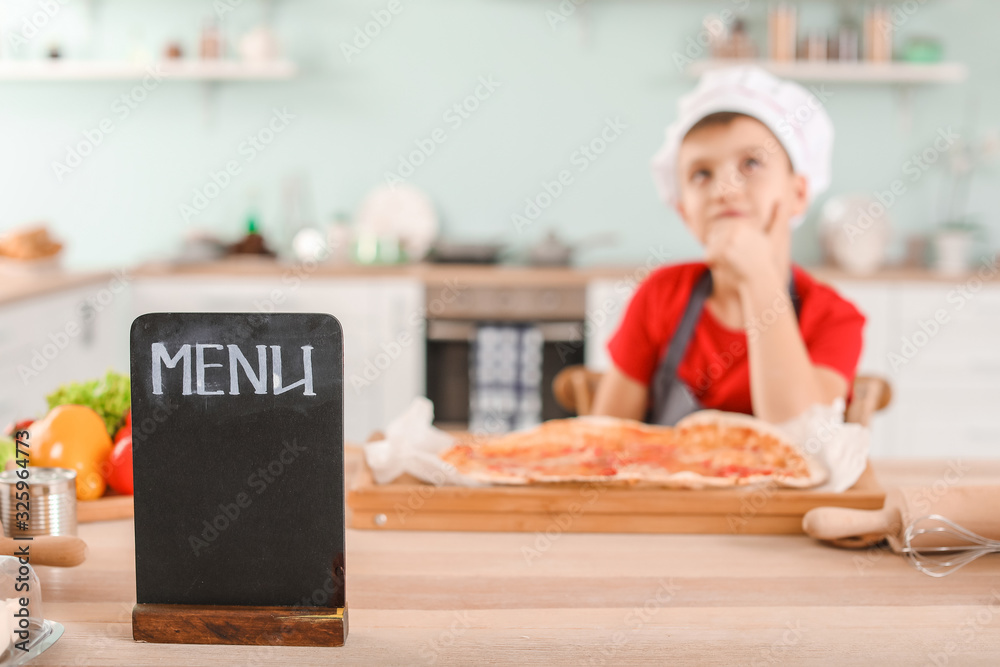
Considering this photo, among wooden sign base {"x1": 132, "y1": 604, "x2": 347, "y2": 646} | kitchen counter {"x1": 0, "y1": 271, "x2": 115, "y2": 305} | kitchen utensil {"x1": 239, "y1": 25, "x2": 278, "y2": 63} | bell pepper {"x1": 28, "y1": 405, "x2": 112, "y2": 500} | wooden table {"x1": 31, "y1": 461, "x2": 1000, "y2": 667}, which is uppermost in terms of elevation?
kitchen utensil {"x1": 239, "y1": 25, "x2": 278, "y2": 63}

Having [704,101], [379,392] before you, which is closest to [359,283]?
[379,392]

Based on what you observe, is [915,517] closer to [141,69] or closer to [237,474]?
[237,474]

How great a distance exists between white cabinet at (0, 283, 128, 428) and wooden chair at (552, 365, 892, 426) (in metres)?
1.25

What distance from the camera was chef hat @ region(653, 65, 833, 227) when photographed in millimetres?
1528

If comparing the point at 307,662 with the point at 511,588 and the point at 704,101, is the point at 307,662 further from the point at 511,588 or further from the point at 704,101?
the point at 704,101

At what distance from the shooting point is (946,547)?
91 centimetres

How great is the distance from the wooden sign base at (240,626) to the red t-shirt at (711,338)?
104cm

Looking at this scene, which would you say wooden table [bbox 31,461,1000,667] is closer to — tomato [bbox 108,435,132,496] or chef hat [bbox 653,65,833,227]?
tomato [bbox 108,435,132,496]

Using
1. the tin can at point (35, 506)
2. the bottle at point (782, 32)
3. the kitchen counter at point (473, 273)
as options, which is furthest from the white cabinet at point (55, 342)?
the bottle at point (782, 32)

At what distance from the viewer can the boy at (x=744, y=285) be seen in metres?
1.45

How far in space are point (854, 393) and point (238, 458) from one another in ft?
3.95

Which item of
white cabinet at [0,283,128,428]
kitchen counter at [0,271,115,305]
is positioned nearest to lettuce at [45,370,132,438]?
white cabinet at [0,283,128,428]

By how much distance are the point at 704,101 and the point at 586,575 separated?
967 millimetres

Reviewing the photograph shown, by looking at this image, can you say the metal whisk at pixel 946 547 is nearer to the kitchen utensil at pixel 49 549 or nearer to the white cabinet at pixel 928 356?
the kitchen utensil at pixel 49 549
